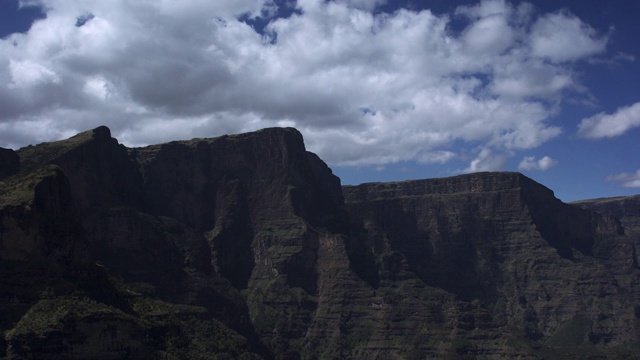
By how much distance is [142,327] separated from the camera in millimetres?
194125

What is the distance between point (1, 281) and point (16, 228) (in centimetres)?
1117

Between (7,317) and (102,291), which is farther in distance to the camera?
(102,291)

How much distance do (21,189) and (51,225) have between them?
1354 centimetres

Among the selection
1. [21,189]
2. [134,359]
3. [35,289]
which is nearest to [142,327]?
[134,359]

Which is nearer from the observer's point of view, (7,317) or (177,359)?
(7,317)

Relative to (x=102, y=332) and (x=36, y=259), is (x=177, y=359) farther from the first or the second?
(x=36, y=259)

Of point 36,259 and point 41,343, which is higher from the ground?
point 36,259

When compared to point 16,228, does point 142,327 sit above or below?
below

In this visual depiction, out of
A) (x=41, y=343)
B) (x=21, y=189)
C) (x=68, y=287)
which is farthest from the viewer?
(x=21, y=189)

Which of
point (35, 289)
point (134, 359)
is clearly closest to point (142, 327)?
point (134, 359)

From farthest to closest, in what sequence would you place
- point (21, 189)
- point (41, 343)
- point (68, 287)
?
1. point (21, 189)
2. point (68, 287)
3. point (41, 343)

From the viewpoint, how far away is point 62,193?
651 ft

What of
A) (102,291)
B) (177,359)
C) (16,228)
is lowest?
(177,359)

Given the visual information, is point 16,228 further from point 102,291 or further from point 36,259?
point 102,291
